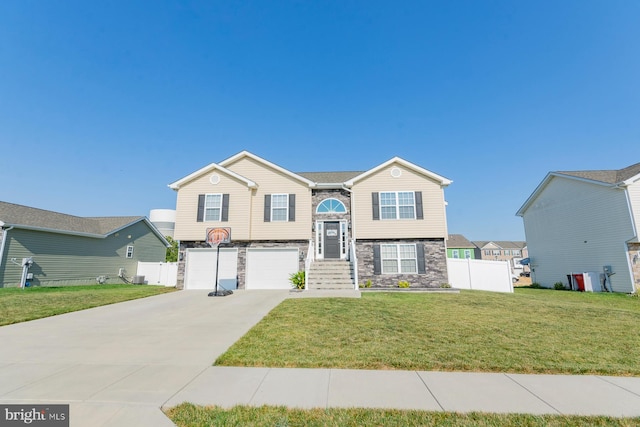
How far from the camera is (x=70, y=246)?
18.4 m

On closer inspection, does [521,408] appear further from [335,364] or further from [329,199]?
[329,199]

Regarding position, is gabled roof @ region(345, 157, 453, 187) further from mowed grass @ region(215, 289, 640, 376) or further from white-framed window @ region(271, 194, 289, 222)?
mowed grass @ region(215, 289, 640, 376)

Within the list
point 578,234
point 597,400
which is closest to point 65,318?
point 597,400

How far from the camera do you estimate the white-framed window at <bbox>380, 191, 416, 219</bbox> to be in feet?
50.3

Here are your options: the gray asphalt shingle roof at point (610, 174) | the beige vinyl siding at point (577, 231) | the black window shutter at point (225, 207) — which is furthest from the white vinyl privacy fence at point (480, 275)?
the black window shutter at point (225, 207)

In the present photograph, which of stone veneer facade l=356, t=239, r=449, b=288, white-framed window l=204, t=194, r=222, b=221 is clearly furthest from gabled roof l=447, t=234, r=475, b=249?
white-framed window l=204, t=194, r=222, b=221

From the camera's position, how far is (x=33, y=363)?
444cm

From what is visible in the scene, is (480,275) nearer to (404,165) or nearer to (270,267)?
(404,165)

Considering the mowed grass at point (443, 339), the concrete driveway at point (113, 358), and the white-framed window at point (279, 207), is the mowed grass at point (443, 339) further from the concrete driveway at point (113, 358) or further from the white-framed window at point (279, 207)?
the white-framed window at point (279, 207)

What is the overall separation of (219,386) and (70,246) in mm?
21215

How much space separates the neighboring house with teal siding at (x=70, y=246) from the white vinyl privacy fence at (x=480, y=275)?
23.3m

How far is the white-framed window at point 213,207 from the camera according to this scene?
51.3 feet

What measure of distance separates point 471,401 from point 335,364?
1.87m

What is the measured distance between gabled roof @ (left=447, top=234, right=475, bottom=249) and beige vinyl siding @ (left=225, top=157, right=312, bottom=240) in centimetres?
3724
